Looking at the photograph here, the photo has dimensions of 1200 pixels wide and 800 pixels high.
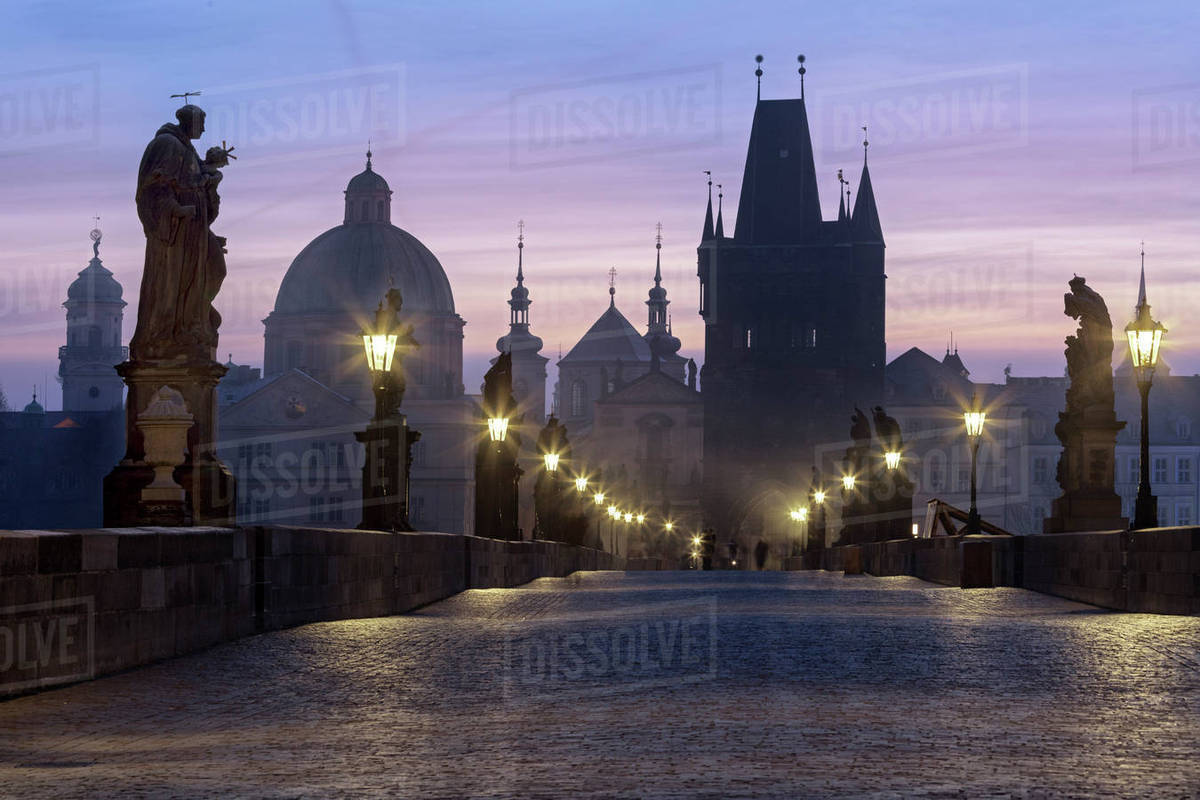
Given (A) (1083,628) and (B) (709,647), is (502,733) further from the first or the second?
(A) (1083,628)

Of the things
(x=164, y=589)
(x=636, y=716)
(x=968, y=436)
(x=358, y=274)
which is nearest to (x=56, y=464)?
(x=358, y=274)

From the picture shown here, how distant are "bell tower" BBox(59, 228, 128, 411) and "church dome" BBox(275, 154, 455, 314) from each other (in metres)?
39.4

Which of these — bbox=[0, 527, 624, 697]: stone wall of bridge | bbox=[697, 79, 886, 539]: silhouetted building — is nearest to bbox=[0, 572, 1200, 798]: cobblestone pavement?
bbox=[0, 527, 624, 697]: stone wall of bridge

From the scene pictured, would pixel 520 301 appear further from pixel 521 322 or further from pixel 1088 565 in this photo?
pixel 1088 565

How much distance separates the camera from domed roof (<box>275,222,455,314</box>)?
12325cm

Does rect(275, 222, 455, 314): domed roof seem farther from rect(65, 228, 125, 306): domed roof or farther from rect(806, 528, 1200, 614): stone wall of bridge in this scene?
rect(806, 528, 1200, 614): stone wall of bridge

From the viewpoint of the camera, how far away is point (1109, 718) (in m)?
8.89

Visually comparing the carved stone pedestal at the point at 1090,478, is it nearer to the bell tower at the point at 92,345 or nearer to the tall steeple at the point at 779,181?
the tall steeple at the point at 779,181

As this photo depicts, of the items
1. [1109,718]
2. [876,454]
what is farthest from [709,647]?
[876,454]

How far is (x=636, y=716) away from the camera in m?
8.97

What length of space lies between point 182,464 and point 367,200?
110677mm

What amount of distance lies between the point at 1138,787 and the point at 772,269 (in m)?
112

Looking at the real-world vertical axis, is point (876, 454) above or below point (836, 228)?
below

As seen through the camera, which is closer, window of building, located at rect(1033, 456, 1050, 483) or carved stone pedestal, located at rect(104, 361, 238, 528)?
carved stone pedestal, located at rect(104, 361, 238, 528)
